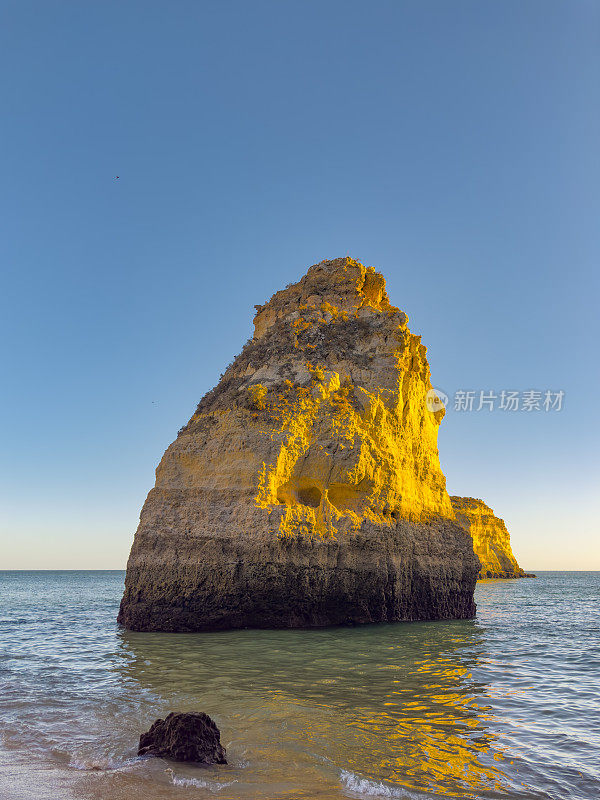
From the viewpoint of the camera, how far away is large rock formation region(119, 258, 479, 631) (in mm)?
15945

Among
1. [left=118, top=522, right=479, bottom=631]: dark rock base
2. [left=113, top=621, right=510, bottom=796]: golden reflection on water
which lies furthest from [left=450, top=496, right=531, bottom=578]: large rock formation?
[left=113, top=621, right=510, bottom=796]: golden reflection on water

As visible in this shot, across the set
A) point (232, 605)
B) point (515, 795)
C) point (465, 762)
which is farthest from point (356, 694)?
point (232, 605)

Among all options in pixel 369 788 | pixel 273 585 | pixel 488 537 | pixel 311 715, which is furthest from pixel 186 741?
pixel 488 537

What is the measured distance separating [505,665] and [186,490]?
390 inches

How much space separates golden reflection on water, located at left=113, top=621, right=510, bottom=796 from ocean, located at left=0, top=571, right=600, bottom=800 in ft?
0.09

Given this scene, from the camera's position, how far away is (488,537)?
80.9m

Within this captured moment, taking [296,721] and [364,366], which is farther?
[364,366]

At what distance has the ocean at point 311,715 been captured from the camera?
5199mm

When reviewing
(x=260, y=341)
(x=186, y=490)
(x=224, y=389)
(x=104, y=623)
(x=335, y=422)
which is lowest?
(x=104, y=623)

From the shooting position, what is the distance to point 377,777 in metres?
5.38

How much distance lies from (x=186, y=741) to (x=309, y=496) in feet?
42.3

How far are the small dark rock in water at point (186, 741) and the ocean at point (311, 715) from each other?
13cm

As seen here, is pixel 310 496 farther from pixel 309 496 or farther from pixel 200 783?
pixel 200 783

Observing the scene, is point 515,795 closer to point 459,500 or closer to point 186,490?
point 186,490
